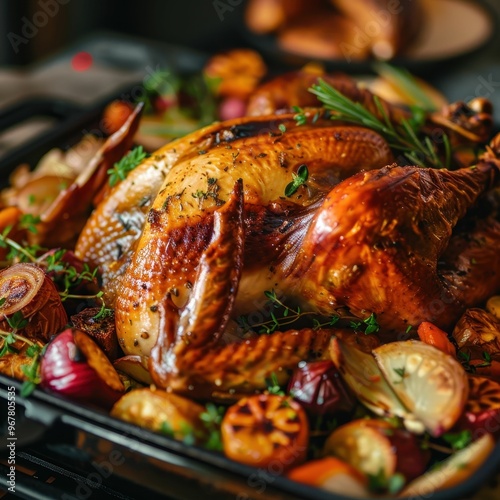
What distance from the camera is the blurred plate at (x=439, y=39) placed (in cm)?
358

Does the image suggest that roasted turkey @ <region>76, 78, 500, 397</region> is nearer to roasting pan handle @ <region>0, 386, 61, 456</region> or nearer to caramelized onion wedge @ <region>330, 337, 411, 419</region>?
caramelized onion wedge @ <region>330, 337, 411, 419</region>

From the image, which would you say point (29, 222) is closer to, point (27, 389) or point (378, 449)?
point (27, 389)

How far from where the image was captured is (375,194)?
58.0 inches

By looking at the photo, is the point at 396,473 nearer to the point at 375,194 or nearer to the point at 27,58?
the point at 375,194

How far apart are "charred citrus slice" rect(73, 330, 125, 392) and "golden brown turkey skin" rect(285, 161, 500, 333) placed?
438 mm

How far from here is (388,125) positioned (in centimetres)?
196

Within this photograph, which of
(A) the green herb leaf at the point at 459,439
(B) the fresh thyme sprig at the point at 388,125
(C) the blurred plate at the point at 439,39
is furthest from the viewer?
(C) the blurred plate at the point at 439,39

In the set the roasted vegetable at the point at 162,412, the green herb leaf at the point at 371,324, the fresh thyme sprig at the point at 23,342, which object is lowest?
the green herb leaf at the point at 371,324

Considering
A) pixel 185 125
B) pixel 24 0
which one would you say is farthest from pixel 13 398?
pixel 24 0

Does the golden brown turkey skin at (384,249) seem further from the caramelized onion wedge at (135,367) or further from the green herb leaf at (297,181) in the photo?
the caramelized onion wedge at (135,367)

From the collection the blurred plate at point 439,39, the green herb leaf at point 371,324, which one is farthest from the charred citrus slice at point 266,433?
the blurred plate at point 439,39

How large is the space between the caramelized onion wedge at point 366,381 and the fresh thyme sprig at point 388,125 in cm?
66

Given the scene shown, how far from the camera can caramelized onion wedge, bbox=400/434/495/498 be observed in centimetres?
117

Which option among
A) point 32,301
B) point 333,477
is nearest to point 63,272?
point 32,301
